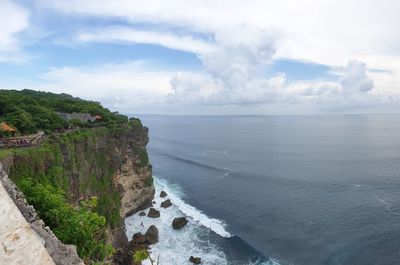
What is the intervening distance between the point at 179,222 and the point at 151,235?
5.22 metres

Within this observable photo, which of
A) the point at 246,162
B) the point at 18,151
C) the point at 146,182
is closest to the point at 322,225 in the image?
the point at 146,182

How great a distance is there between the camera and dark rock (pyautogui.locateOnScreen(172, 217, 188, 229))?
1896 inches

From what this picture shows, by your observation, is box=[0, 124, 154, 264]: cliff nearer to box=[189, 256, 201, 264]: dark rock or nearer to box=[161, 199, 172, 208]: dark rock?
box=[161, 199, 172, 208]: dark rock

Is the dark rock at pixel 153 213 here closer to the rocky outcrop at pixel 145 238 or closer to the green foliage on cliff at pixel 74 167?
the rocky outcrop at pixel 145 238

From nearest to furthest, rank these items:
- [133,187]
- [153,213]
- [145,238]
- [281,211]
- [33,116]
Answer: [33,116]
[145,238]
[153,213]
[281,211]
[133,187]

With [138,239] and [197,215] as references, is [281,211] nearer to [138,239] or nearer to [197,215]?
[197,215]

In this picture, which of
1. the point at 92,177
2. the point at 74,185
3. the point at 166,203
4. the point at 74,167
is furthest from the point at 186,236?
the point at 74,167

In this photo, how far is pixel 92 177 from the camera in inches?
1531

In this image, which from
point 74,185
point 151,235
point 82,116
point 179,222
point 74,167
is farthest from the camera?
point 82,116

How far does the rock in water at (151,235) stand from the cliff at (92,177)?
3015 millimetres

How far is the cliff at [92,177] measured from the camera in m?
16.2

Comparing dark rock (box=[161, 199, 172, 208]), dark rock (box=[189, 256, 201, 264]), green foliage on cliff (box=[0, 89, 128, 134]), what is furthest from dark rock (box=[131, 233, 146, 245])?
green foliage on cliff (box=[0, 89, 128, 134])

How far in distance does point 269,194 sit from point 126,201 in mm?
24162

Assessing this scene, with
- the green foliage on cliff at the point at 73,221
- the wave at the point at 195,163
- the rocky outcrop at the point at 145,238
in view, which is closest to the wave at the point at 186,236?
the rocky outcrop at the point at 145,238
